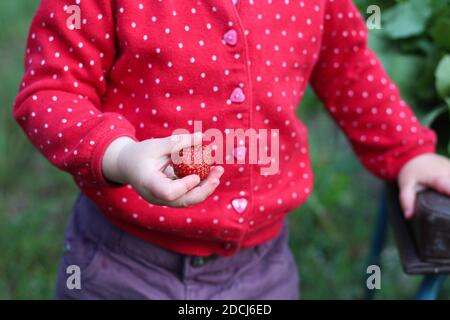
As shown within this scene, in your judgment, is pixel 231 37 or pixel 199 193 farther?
pixel 231 37

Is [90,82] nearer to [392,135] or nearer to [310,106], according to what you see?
[392,135]

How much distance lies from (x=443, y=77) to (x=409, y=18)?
20 cm

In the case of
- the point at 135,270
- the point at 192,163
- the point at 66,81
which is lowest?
the point at 135,270

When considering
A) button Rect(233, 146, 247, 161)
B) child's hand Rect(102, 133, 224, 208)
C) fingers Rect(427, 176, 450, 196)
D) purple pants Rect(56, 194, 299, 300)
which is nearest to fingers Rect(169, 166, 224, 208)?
child's hand Rect(102, 133, 224, 208)

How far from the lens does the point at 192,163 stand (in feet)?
2.50

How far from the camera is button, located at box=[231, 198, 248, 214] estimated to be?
1006mm

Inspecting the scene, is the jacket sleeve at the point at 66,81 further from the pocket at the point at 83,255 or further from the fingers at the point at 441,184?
the fingers at the point at 441,184

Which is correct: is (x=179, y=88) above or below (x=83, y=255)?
above

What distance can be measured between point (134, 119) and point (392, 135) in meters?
0.46

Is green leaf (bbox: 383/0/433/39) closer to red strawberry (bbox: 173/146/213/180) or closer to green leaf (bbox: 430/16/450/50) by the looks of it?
green leaf (bbox: 430/16/450/50)

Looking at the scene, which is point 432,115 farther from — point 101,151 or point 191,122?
point 101,151

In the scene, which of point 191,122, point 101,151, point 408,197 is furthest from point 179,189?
point 408,197

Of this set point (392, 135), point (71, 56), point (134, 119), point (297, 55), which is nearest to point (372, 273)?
point (392, 135)

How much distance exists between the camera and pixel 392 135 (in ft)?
3.76
